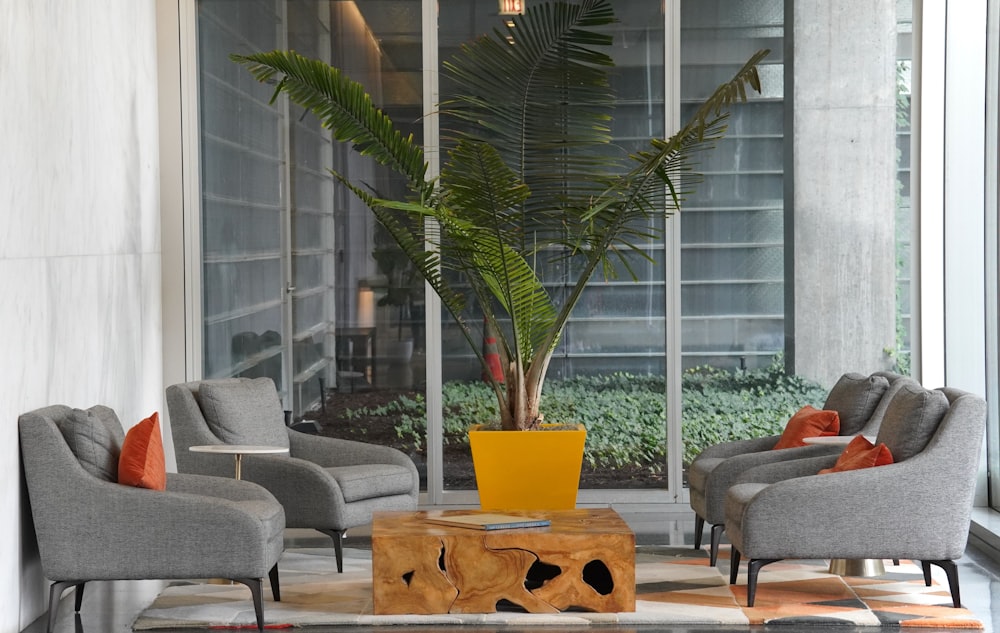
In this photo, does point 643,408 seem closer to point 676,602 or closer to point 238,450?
point 676,602

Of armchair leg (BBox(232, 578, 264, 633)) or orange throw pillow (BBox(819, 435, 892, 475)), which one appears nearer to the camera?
armchair leg (BBox(232, 578, 264, 633))

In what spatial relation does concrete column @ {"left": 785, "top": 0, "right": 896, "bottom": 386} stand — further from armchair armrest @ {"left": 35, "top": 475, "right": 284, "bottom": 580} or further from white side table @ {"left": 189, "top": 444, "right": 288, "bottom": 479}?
armchair armrest @ {"left": 35, "top": 475, "right": 284, "bottom": 580}

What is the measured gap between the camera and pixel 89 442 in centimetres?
445

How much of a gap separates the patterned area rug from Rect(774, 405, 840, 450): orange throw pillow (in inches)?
21.1

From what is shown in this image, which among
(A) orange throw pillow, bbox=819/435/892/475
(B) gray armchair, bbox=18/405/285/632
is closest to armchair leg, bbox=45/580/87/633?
(B) gray armchair, bbox=18/405/285/632

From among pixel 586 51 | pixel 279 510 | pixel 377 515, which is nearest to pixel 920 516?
pixel 377 515

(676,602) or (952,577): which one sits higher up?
(952,577)

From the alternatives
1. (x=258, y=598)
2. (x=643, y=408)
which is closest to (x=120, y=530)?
(x=258, y=598)

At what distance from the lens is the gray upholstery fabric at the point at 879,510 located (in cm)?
446

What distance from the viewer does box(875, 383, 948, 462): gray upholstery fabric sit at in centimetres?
459

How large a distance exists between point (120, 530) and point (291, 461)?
1.06 metres

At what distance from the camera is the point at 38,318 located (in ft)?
15.0

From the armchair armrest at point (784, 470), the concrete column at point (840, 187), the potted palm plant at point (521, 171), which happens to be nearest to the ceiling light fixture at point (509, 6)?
the potted palm plant at point (521, 171)

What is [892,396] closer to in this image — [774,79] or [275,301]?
→ [774,79]
